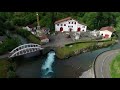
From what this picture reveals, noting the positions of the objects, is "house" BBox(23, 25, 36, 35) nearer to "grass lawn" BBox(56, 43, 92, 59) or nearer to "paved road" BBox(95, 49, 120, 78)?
"grass lawn" BBox(56, 43, 92, 59)

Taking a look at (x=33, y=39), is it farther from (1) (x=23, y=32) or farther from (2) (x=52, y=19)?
(2) (x=52, y=19)

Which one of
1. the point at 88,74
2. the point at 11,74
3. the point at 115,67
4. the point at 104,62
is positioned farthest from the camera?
the point at 104,62

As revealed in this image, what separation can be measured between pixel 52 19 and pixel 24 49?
797 millimetres

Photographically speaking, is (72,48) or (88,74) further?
(72,48)

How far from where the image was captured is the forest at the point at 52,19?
521cm

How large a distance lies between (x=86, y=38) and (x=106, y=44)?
0.42 metres

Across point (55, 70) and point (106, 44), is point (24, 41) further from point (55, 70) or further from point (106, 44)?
point (106, 44)

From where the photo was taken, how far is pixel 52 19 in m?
5.39

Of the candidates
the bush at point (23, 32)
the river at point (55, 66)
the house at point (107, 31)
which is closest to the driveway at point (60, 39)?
the river at point (55, 66)

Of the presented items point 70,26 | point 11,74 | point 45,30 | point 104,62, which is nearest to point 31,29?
point 45,30

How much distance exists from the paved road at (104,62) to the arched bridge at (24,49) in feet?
3.81

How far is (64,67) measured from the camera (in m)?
5.36

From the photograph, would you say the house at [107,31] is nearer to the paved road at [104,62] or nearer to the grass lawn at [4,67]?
the paved road at [104,62]
